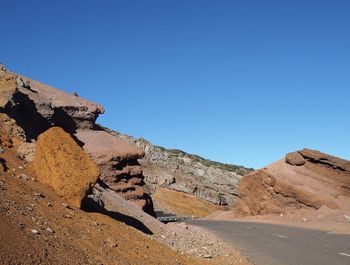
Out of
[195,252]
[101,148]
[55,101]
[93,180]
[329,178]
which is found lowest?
[195,252]

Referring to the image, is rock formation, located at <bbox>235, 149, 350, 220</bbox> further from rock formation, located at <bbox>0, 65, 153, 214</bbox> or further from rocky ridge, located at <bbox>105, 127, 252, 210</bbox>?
rocky ridge, located at <bbox>105, 127, 252, 210</bbox>

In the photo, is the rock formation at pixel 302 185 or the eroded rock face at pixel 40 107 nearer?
the eroded rock face at pixel 40 107

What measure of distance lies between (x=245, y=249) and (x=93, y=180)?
25.6ft

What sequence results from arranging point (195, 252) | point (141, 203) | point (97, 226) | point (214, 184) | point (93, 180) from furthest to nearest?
point (214, 184) < point (141, 203) < point (195, 252) < point (93, 180) < point (97, 226)

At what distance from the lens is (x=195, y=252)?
46.4 feet

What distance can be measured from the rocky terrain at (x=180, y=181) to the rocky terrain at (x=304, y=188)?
30.6 m

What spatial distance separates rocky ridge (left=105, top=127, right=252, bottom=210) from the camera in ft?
263

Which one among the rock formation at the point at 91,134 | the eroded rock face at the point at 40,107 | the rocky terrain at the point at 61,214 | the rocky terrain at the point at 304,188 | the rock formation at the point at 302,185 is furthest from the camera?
the rock formation at the point at 302,185

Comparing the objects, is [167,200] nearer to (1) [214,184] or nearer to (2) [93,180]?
(1) [214,184]

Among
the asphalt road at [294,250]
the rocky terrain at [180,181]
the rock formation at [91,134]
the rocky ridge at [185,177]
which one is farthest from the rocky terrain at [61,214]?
the rocky ridge at [185,177]

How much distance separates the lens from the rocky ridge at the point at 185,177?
80.1 metres

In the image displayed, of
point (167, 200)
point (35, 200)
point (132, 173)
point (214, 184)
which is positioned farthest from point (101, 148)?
point (214, 184)

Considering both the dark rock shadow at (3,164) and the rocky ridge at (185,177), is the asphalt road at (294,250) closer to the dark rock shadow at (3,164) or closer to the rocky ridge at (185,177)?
the dark rock shadow at (3,164)

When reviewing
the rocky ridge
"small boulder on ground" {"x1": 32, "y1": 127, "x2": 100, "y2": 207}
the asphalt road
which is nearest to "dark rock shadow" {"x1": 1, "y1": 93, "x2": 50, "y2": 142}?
"small boulder on ground" {"x1": 32, "y1": 127, "x2": 100, "y2": 207}
